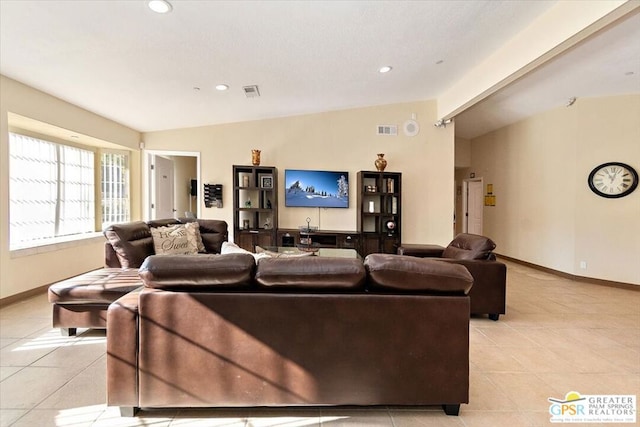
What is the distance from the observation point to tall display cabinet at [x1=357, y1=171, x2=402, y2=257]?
5.15m

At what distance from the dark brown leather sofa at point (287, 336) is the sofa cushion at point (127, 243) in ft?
5.84

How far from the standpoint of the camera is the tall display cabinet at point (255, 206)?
519 cm

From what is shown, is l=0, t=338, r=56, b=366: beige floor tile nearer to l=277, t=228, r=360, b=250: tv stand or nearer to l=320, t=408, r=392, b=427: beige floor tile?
l=320, t=408, r=392, b=427: beige floor tile

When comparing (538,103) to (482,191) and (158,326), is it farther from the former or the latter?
(158,326)

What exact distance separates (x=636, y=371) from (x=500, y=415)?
4.65 ft

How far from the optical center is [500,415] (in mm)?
1737

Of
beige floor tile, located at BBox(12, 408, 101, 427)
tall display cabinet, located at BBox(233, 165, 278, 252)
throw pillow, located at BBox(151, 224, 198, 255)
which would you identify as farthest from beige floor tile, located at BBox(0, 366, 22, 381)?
tall display cabinet, located at BBox(233, 165, 278, 252)

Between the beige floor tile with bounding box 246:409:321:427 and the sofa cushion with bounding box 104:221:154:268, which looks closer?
the beige floor tile with bounding box 246:409:321:427

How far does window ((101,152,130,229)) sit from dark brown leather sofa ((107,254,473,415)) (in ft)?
15.0

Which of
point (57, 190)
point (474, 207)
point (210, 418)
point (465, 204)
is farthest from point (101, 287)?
point (465, 204)

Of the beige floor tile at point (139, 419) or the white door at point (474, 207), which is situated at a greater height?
the white door at point (474, 207)

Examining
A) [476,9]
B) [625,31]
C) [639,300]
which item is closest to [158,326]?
[476,9]

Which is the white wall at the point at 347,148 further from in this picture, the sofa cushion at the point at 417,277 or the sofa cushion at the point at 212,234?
the sofa cushion at the point at 417,277

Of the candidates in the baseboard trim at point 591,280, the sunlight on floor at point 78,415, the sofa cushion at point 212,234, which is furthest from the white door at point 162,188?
the baseboard trim at point 591,280
